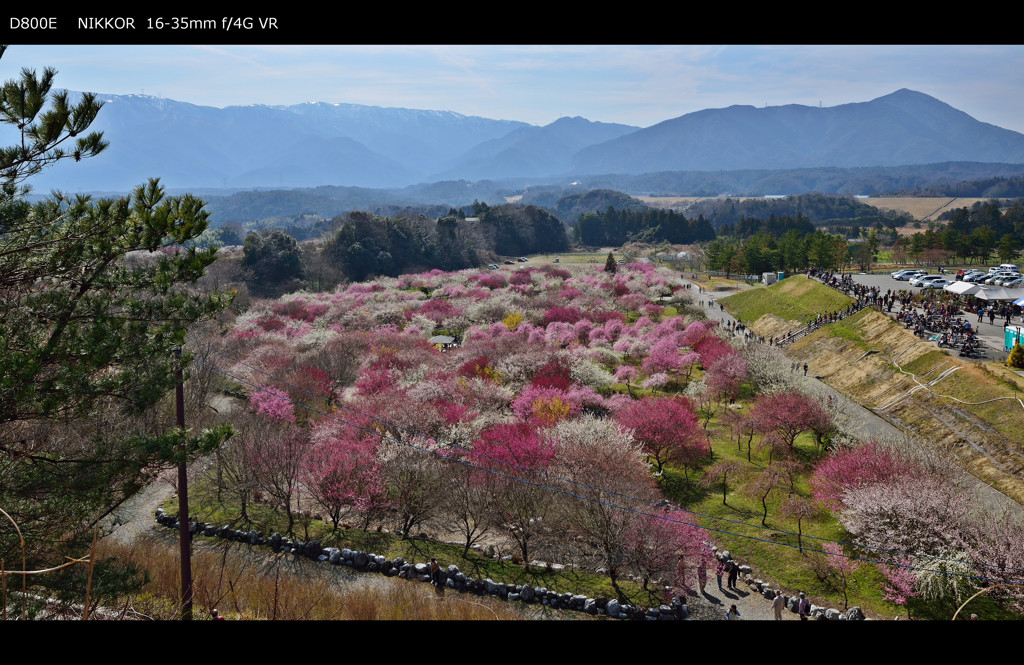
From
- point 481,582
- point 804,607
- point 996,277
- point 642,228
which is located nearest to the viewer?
point 804,607

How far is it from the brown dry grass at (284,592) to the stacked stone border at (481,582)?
369 millimetres

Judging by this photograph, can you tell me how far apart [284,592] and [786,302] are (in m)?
51.3

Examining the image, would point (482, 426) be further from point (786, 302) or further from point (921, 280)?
point (921, 280)

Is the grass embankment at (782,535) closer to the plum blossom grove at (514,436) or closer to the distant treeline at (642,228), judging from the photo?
the plum blossom grove at (514,436)

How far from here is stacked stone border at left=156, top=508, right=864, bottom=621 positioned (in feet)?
49.9

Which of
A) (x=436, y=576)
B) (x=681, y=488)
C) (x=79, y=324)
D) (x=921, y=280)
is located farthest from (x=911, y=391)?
(x=79, y=324)

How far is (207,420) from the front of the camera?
23812 mm

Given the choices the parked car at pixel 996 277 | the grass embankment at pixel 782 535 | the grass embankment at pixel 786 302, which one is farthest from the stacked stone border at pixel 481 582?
the parked car at pixel 996 277

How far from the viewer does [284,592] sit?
13.6 meters

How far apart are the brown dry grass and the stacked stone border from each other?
37 centimetres

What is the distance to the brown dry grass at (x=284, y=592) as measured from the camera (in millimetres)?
11438

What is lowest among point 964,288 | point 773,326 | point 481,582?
point 481,582
